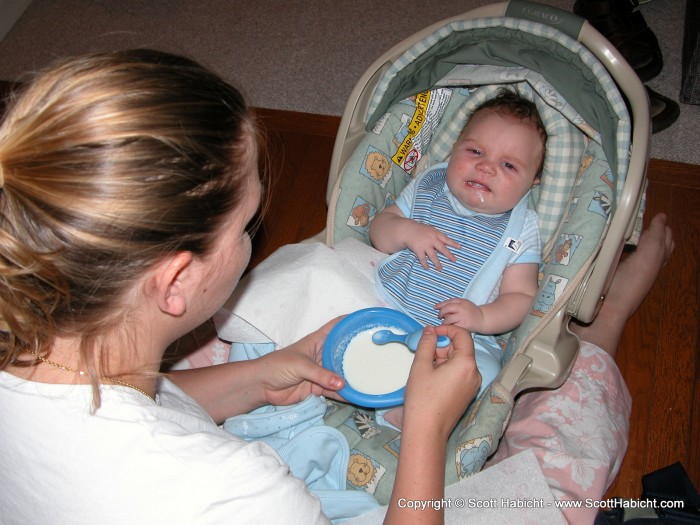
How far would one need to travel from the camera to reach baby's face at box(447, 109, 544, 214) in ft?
4.35

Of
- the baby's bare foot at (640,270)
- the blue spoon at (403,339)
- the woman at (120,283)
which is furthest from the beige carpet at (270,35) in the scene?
the woman at (120,283)

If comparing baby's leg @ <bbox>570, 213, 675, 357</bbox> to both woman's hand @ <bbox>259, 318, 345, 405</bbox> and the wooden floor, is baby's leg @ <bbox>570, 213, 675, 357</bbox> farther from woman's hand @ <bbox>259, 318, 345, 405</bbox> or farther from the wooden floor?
woman's hand @ <bbox>259, 318, 345, 405</bbox>

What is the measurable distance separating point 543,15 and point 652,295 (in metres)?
0.83

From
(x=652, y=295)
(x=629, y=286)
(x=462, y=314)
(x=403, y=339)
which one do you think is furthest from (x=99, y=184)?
(x=652, y=295)

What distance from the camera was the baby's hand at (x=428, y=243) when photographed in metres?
1.35

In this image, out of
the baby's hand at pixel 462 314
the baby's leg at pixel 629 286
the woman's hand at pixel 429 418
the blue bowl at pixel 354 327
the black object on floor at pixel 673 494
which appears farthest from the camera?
the baby's leg at pixel 629 286

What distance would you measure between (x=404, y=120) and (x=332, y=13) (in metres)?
1.19

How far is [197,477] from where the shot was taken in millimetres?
711

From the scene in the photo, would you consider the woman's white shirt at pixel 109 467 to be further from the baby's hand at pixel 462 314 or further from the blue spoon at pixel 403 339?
the baby's hand at pixel 462 314

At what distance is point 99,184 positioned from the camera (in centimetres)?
62

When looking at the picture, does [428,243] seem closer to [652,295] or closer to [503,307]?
[503,307]

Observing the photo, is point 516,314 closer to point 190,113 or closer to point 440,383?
point 440,383

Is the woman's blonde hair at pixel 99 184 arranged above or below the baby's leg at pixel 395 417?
above

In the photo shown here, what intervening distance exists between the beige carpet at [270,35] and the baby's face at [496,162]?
2.66ft
